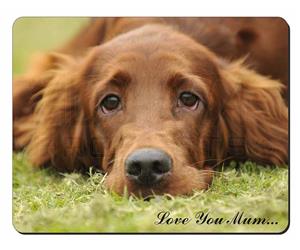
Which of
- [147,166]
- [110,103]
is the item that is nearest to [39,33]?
[110,103]

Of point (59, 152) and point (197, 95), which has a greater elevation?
point (197, 95)

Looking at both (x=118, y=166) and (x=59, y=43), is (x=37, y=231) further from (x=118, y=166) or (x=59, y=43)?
(x=59, y=43)

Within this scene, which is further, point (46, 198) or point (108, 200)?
point (46, 198)

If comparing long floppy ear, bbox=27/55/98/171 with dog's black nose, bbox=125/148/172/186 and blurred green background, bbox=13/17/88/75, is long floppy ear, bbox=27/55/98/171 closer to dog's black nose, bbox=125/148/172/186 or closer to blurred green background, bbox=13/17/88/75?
blurred green background, bbox=13/17/88/75

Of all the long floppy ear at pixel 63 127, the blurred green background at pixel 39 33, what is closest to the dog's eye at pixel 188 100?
the long floppy ear at pixel 63 127

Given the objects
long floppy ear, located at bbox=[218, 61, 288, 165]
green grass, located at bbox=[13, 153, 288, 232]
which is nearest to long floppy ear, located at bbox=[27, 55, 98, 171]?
green grass, located at bbox=[13, 153, 288, 232]

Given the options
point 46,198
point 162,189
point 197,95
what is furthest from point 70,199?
point 197,95
